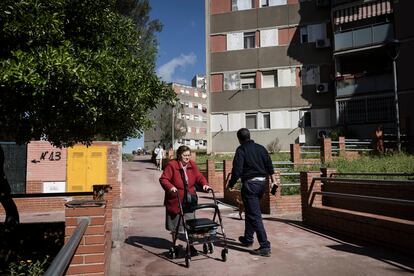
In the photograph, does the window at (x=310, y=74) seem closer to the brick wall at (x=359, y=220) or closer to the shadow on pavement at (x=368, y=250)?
the brick wall at (x=359, y=220)

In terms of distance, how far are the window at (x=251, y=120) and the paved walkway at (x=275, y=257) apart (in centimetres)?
2188

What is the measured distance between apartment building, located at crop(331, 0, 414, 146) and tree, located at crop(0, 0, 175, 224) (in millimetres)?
20652

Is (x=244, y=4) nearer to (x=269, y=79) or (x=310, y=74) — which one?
(x=269, y=79)

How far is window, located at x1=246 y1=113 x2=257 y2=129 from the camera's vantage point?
32.1m

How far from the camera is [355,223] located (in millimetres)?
8094

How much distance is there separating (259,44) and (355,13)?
7.27m

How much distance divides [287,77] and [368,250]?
25469mm

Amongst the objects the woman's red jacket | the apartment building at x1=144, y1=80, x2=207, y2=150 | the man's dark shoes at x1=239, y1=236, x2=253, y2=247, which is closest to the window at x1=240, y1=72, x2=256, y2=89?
the man's dark shoes at x1=239, y1=236, x2=253, y2=247

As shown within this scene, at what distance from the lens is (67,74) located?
5684 millimetres

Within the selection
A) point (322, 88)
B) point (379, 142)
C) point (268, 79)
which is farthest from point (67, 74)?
point (268, 79)

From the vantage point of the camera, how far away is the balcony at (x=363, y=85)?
2586 cm

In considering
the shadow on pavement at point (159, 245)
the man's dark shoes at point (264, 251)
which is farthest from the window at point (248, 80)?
the man's dark shoes at point (264, 251)

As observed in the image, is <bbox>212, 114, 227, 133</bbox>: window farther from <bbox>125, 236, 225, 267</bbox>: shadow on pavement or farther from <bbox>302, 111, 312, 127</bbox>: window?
<bbox>125, 236, 225, 267</bbox>: shadow on pavement

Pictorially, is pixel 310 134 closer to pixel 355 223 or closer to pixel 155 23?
pixel 155 23
